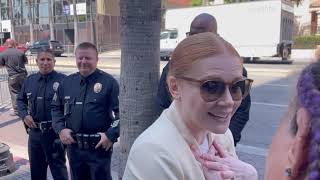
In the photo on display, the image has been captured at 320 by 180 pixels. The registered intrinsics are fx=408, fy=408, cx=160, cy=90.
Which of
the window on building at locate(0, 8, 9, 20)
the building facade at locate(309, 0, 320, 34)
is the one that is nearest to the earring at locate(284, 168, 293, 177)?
the building facade at locate(309, 0, 320, 34)

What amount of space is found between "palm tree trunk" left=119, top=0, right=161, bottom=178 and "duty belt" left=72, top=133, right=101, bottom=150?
461 millimetres

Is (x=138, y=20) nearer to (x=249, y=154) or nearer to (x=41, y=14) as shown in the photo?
(x=249, y=154)

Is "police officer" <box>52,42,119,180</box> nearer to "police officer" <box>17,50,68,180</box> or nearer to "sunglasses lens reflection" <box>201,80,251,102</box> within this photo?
"police officer" <box>17,50,68,180</box>

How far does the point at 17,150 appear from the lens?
6.39m

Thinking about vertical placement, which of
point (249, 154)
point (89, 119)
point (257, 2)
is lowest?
point (249, 154)

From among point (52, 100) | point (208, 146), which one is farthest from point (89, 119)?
point (208, 146)

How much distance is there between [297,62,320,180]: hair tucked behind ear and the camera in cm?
84

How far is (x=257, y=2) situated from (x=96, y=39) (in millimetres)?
20122

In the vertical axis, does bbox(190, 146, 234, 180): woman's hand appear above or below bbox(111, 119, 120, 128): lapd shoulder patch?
above

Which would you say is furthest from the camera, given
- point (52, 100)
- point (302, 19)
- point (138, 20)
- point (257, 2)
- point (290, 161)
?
point (302, 19)

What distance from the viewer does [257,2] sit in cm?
2352

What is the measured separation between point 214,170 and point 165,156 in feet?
0.72

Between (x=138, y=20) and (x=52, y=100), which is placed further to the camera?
(x=52, y=100)

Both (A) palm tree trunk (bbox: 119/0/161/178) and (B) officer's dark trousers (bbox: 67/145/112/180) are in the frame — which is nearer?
(A) palm tree trunk (bbox: 119/0/161/178)
